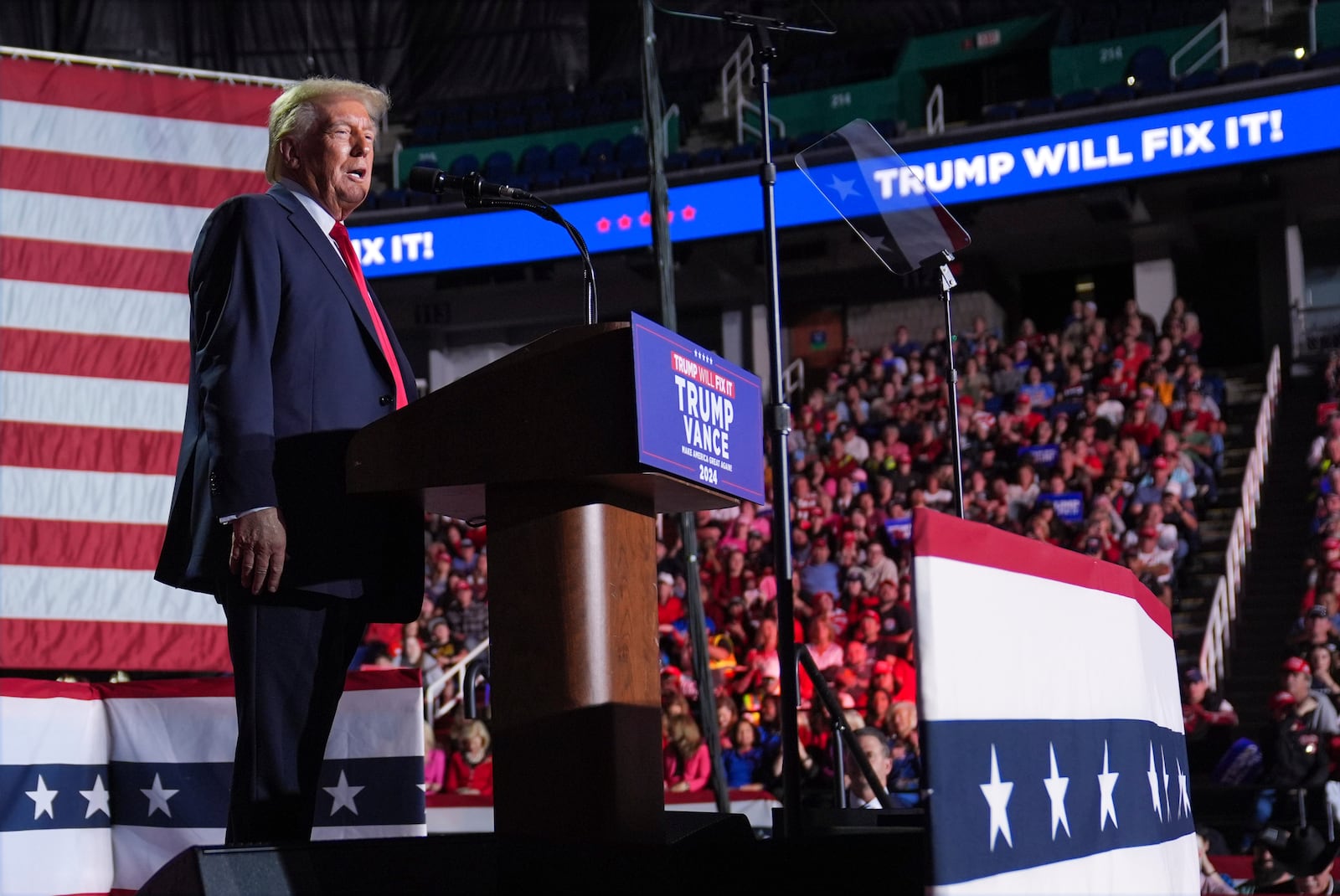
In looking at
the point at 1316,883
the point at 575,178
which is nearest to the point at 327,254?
the point at 1316,883

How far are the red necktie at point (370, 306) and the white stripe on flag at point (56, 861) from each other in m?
1.73

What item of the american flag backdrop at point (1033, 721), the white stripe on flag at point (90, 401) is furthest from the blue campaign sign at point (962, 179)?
the american flag backdrop at point (1033, 721)

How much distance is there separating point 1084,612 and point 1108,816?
0.31 meters

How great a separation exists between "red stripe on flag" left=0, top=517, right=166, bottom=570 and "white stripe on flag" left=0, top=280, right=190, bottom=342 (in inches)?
28.5

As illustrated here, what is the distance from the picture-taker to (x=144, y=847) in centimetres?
354

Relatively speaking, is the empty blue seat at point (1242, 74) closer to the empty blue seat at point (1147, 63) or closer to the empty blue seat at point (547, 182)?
the empty blue seat at point (1147, 63)

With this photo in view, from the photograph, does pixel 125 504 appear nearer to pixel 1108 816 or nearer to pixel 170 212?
pixel 170 212

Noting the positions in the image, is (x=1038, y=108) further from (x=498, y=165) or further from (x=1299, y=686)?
(x=1299, y=686)

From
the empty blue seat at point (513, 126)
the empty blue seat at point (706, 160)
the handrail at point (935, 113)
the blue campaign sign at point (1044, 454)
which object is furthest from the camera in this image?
the empty blue seat at point (513, 126)

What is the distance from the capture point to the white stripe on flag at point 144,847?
11.5 ft

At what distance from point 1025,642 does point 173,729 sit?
2.41 m

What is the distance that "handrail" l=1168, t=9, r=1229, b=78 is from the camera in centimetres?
1319

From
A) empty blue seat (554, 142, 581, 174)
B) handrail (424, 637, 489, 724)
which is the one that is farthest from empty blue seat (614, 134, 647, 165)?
handrail (424, 637, 489, 724)

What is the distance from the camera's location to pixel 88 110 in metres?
5.54
